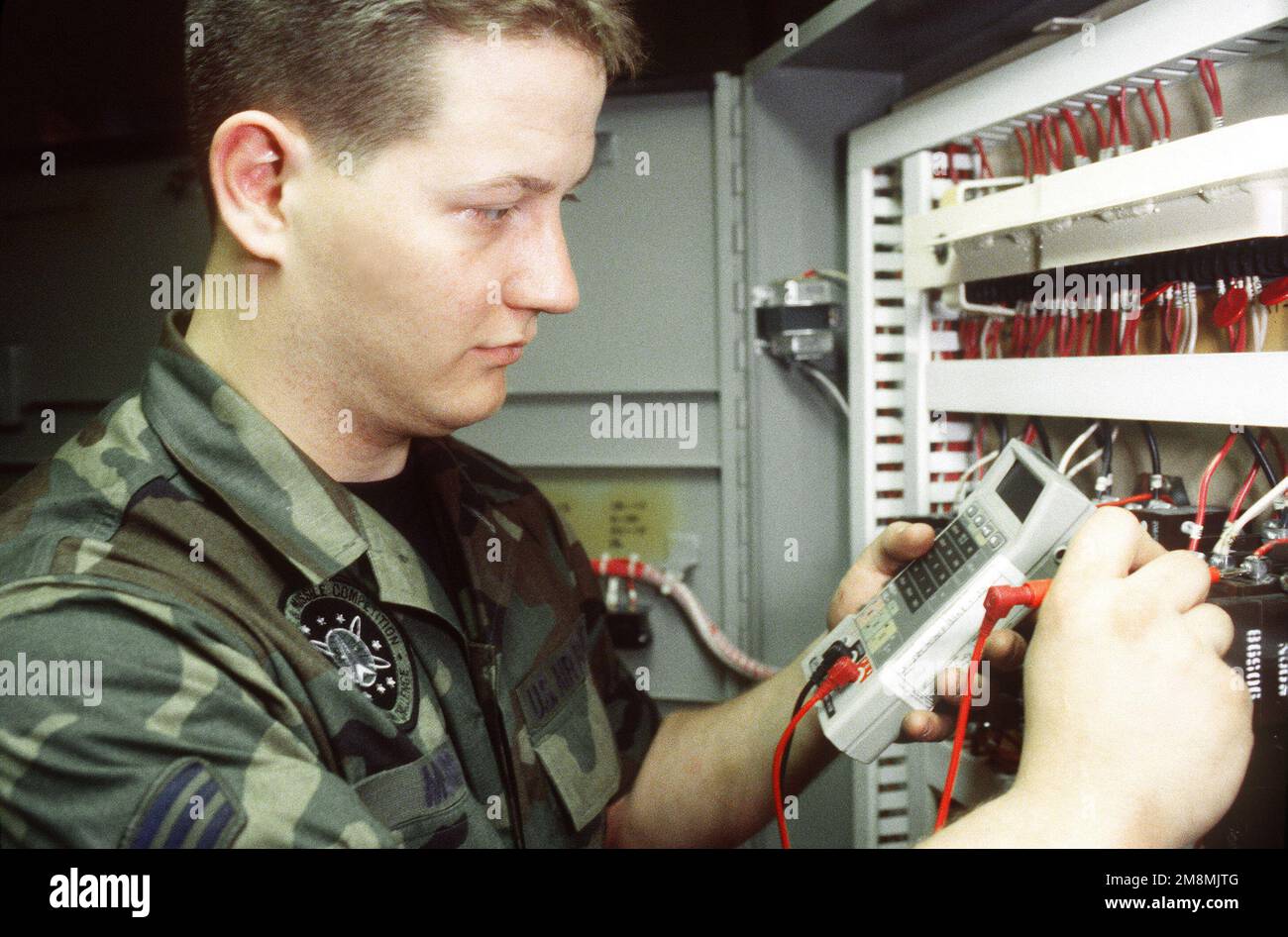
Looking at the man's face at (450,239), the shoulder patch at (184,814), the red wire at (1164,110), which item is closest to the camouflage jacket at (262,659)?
the shoulder patch at (184,814)

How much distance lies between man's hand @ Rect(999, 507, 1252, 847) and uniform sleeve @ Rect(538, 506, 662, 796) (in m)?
0.57

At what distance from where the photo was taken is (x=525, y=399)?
1670mm

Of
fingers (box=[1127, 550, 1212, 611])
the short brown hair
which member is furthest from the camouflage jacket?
fingers (box=[1127, 550, 1212, 611])

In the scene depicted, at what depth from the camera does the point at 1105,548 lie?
2.25ft

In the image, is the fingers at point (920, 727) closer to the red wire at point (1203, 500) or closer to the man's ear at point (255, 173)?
the red wire at point (1203, 500)

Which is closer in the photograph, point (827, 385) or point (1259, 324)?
point (1259, 324)

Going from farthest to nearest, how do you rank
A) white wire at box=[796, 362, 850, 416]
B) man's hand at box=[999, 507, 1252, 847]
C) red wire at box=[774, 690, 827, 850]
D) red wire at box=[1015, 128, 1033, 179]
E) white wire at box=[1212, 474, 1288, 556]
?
1. white wire at box=[796, 362, 850, 416]
2. red wire at box=[1015, 128, 1033, 179]
3. red wire at box=[774, 690, 827, 850]
4. white wire at box=[1212, 474, 1288, 556]
5. man's hand at box=[999, 507, 1252, 847]

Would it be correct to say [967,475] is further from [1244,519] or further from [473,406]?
[473,406]

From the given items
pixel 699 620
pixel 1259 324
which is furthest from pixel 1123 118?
pixel 699 620

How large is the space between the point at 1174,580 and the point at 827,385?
2.67 ft

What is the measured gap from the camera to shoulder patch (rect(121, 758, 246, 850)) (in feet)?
2.11

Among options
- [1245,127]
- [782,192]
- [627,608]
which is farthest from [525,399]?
[1245,127]

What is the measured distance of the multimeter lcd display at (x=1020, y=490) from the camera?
80cm

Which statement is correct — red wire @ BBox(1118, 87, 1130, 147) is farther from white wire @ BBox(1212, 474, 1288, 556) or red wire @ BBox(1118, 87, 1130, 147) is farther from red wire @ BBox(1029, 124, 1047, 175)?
white wire @ BBox(1212, 474, 1288, 556)
